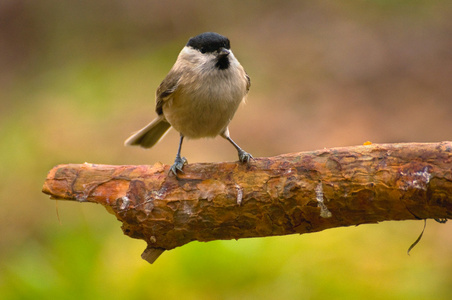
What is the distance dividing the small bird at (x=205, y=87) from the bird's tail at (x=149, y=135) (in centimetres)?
51

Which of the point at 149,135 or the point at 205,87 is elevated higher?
the point at 205,87

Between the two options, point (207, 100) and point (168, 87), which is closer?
point (207, 100)

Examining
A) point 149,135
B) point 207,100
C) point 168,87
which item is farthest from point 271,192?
point 149,135

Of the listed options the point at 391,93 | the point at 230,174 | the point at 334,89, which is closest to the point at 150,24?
the point at 334,89

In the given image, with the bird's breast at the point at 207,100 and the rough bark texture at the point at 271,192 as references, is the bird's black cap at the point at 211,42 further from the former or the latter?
the rough bark texture at the point at 271,192

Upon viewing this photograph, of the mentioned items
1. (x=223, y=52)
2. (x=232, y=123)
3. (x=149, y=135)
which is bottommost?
(x=232, y=123)

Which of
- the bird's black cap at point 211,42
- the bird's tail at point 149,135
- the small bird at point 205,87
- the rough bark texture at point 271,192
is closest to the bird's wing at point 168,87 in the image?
the small bird at point 205,87

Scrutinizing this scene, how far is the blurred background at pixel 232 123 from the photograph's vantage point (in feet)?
12.6

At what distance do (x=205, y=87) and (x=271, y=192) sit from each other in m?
0.86

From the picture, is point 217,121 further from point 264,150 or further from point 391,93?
point 391,93

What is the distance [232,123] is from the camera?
605 cm

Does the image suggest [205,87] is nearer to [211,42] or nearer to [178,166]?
[211,42]

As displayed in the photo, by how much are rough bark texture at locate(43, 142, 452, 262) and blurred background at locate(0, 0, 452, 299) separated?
2.14ft

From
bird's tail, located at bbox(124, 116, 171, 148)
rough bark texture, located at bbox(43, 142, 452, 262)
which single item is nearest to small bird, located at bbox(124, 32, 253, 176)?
rough bark texture, located at bbox(43, 142, 452, 262)
